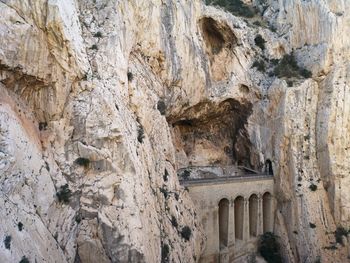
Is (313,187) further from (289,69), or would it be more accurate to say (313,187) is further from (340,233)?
(289,69)

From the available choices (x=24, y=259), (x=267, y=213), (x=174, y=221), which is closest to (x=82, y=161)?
(x=24, y=259)

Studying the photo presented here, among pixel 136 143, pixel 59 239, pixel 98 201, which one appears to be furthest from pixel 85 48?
pixel 59 239

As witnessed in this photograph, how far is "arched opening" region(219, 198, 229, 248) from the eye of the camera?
32.0 meters

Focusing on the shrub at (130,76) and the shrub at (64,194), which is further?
the shrub at (130,76)

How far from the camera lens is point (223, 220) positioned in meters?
32.6

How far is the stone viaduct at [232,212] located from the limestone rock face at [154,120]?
3.86 feet

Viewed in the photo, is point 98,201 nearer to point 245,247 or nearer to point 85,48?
point 85,48

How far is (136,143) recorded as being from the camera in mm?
23875

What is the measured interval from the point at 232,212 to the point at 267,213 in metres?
4.72

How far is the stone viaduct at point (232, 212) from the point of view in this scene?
3014 centimetres

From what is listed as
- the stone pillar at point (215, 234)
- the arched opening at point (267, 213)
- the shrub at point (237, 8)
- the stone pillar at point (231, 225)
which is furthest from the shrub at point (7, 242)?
the shrub at point (237, 8)

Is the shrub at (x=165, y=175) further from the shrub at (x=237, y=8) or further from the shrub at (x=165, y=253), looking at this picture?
the shrub at (x=237, y=8)

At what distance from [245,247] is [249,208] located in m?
3.28

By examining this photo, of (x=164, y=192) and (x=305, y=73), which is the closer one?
(x=164, y=192)
